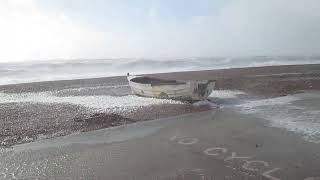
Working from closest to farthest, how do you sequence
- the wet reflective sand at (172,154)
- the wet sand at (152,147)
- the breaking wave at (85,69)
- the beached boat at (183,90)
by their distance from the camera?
the wet reflective sand at (172,154) → the wet sand at (152,147) → the beached boat at (183,90) → the breaking wave at (85,69)

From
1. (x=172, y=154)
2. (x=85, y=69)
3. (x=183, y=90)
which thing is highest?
(x=85, y=69)

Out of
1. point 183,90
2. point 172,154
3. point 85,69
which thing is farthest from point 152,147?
point 85,69

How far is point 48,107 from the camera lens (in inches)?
744

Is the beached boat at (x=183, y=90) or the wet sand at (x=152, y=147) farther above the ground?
the beached boat at (x=183, y=90)

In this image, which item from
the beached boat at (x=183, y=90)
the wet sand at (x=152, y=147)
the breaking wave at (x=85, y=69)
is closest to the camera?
the wet sand at (x=152, y=147)

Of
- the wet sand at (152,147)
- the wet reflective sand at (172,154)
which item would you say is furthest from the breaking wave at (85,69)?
the wet reflective sand at (172,154)

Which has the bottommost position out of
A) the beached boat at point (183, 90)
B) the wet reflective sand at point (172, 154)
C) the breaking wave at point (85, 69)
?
the wet reflective sand at point (172, 154)

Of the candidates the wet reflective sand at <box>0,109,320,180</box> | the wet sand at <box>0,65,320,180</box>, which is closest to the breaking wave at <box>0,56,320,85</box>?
the wet sand at <box>0,65,320,180</box>

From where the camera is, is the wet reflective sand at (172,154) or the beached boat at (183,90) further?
the beached boat at (183,90)

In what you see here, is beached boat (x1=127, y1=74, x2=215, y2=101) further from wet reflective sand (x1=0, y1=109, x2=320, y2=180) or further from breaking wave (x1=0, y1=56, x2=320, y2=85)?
breaking wave (x1=0, y1=56, x2=320, y2=85)

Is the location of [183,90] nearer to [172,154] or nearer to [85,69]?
[172,154]

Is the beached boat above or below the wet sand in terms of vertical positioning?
above

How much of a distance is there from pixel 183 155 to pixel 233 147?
148 cm

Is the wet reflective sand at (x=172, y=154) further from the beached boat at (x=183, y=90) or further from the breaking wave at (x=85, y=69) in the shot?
the breaking wave at (x=85, y=69)
